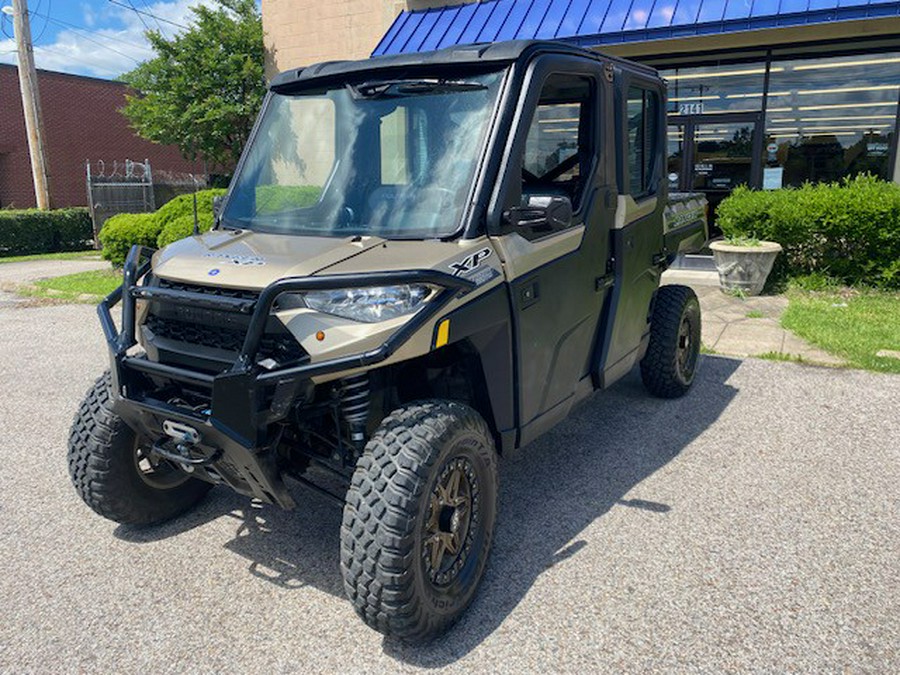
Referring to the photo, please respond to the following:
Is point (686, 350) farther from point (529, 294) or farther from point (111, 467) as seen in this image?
point (111, 467)

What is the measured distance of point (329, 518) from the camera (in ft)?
12.6

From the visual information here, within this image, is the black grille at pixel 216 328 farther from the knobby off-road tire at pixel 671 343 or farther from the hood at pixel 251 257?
the knobby off-road tire at pixel 671 343

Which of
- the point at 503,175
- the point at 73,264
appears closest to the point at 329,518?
the point at 503,175

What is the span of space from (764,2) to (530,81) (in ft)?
26.5

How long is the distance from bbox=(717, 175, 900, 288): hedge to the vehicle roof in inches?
259

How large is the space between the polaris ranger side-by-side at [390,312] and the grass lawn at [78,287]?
7.43 m

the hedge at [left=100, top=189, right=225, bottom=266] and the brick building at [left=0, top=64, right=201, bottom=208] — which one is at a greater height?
the brick building at [left=0, top=64, right=201, bottom=208]

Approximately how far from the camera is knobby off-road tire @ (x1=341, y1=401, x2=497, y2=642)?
2.65 m

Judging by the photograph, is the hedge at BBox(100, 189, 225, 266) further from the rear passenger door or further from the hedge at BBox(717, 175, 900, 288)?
the rear passenger door

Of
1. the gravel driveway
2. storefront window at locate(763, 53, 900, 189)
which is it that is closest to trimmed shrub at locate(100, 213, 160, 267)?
the gravel driveway

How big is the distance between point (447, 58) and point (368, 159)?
1.95 ft

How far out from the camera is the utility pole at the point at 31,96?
→ 55.8 feet

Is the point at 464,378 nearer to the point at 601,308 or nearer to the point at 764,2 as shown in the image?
A: the point at 601,308

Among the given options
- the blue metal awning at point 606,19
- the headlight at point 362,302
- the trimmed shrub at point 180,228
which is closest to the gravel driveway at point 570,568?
the headlight at point 362,302
